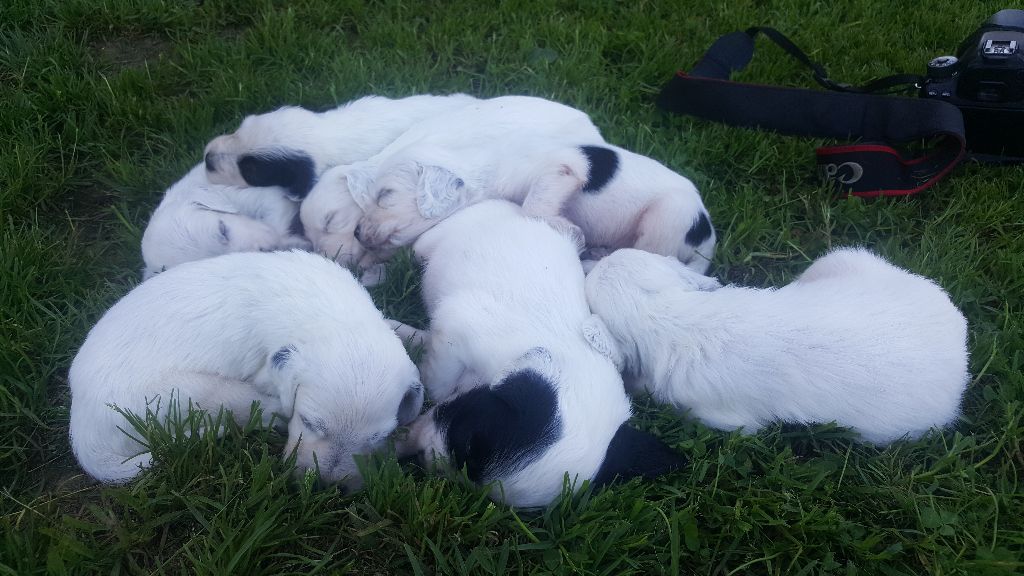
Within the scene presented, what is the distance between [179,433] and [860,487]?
2.26m

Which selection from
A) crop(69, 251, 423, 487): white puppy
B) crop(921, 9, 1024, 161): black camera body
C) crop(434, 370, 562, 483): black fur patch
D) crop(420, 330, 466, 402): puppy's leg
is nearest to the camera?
crop(434, 370, 562, 483): black fur patch

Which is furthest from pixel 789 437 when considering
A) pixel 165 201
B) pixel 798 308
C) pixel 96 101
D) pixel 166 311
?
pixel 96 101

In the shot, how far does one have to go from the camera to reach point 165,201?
10.8ft

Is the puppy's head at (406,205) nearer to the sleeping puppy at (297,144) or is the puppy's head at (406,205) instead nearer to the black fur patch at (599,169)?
the sleeping puppy at (297,144)

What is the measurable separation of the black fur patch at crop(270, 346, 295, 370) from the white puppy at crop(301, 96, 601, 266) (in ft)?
3.09

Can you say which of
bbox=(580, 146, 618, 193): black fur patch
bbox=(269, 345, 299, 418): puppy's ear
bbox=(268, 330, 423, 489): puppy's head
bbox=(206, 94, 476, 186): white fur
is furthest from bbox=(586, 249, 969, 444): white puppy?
bbox=(206, 94, 476, 186): white fur

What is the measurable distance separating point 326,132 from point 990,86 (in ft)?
10.7

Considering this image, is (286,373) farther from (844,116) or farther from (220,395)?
(844,116)

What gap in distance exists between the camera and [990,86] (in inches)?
138

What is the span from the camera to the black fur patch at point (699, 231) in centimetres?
314

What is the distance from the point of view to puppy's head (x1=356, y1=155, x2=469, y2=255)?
323cm

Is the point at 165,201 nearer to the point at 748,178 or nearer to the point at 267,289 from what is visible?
the point at 267,289

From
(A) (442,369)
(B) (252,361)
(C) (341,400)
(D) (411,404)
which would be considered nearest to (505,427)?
(D) (411,404)

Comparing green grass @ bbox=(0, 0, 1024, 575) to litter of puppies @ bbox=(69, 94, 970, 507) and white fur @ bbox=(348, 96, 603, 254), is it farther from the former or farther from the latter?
white fur @ bbox=(348, 96, 603, 254)
